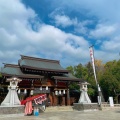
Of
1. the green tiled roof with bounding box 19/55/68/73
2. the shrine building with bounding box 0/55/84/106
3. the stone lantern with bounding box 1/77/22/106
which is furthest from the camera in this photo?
the green tiled roof with bounding box 19/55/68/73

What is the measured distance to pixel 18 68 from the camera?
29.8 m

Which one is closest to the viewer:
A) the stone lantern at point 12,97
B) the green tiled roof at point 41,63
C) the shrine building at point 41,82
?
the stone lantern at point 12,97

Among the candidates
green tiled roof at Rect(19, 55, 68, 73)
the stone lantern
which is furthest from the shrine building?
the stone lantern

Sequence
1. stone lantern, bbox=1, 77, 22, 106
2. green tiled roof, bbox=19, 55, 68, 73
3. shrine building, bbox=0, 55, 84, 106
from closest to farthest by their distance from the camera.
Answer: stone lantern, bbox=1, 77, 22, 106 → shrine building, bbox=0, 55, 84, 106 → green tiled roof, bbox=19, 55, 68, 73

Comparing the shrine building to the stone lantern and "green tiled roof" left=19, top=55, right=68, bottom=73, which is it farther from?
the stone lantern

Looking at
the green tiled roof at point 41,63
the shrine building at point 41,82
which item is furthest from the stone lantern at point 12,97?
the green tiled roof at point 41,63

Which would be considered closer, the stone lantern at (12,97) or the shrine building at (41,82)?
the stone lantern at (12,97)

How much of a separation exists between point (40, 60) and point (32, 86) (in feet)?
27.1

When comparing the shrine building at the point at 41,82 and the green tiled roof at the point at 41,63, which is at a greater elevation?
the green tiled roof at the point at 41,63

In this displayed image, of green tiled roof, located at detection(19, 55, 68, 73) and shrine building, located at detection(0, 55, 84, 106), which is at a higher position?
green tiled roof, located at detection(19, 55, 68, 73)

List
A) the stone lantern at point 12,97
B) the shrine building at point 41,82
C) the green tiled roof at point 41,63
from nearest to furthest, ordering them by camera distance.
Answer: the stone lantern at point 12,97
the shrine building at point 41,82
the green tiled roof at point 41,63

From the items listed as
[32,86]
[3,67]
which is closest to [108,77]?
[32,86]

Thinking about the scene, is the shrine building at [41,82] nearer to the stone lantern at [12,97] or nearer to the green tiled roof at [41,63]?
the green tiled roof at [41,63]

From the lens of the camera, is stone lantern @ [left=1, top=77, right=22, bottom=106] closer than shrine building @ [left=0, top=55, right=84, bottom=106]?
Yes
